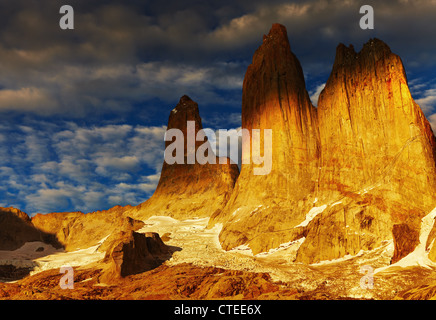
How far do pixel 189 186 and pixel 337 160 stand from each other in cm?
4767

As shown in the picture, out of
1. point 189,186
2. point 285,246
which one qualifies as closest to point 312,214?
point 285,246

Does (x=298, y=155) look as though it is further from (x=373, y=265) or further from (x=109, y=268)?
(x=109, y=268)

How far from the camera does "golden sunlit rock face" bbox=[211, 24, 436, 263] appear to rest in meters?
47.1

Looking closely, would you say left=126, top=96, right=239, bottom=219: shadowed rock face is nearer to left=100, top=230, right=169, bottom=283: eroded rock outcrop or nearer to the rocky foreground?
the rocky foreground

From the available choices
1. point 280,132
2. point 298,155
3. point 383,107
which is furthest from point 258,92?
point 383,107

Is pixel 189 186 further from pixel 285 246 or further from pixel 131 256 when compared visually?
pixel 131 256

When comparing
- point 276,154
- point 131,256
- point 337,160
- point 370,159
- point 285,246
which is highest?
point 276,154

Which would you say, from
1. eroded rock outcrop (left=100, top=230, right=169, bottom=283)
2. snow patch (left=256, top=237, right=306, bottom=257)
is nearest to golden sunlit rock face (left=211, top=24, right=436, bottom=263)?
snow patch (left=256, top=237, right=306, bottom=257)

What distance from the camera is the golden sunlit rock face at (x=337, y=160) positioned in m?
47.1

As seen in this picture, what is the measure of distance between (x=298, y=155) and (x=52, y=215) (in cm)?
5895

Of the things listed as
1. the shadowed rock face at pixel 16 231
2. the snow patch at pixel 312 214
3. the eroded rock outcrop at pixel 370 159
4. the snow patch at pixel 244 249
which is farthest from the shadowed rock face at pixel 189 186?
the eroded rock outcrop at pixel 370 159

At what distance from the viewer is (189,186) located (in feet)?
332

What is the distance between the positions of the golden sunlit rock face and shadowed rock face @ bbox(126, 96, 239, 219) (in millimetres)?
18569

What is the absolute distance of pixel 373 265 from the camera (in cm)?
4109
